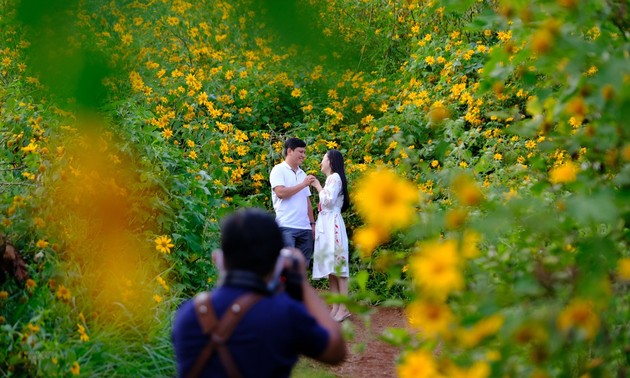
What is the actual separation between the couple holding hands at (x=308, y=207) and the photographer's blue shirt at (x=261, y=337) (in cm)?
410

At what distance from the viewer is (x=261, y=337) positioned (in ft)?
6.25

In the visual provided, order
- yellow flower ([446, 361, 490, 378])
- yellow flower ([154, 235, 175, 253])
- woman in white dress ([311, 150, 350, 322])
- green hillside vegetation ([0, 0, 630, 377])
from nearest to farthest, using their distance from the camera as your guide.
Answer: green hillside vegetation ([0, 0, 630, 377]), yellow flower ([446, 361, 490, 378]), yellow flower ([154, 235, 175, 253]), woman in white dress ([311, 150, 350, 322])

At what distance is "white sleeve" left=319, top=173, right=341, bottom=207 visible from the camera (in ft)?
20.4

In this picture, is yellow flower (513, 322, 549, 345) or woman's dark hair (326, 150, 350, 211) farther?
woman's dark hair (326, 150, 350, 211)

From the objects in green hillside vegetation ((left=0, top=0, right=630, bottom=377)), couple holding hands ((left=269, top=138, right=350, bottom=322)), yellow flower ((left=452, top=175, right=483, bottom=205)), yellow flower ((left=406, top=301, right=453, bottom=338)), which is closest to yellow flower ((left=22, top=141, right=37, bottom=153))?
green hillside vegetation ((left=0, top=0, right=630, bottom=377))

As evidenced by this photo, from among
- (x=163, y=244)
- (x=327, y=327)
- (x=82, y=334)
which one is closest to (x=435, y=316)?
(x=327, y=327)

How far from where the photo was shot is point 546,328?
1.45m

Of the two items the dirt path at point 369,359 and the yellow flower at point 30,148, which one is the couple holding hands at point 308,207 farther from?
the yellow flower at point 30,148

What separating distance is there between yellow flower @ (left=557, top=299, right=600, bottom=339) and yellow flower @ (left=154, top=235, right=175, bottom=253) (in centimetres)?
342

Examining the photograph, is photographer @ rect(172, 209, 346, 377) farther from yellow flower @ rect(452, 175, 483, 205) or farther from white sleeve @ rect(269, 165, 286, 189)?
white sleeve @ rect(269, 165, 286, 189)

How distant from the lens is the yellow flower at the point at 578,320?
4.68 ft

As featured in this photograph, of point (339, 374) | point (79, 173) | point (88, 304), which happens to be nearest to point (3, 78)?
point (79, 173)

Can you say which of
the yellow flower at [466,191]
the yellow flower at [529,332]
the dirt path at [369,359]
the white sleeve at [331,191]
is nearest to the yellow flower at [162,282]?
the dirt path at [369,359]

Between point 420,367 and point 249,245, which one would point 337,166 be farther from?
point 420,367
